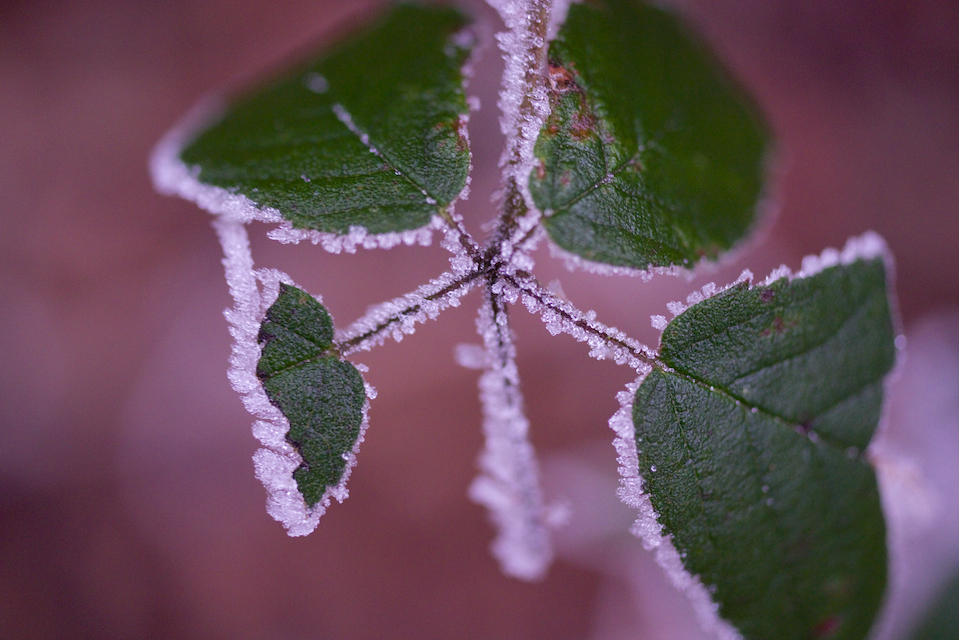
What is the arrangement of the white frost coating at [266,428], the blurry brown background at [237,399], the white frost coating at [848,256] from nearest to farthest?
the white frost coating at [266,428] → the white frost coating at [848,256] → the blurry brown background at [237,399]

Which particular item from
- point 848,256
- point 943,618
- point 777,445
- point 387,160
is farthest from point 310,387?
point 943,618

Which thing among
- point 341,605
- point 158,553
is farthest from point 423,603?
point 158,553

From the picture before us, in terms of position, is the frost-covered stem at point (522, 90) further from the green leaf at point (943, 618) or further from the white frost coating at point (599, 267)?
the green leaf at point (943, 618)

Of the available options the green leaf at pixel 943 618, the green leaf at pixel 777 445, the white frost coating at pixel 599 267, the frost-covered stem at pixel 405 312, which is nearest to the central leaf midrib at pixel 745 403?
the green leaf at pixel 777 445

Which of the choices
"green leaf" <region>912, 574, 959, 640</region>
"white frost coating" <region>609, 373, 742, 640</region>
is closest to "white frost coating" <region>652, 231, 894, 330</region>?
"white frost coating" <region>609, 373, 742, 640</region>

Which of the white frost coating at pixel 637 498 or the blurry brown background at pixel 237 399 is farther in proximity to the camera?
the blurry brown background at pixel 237 399

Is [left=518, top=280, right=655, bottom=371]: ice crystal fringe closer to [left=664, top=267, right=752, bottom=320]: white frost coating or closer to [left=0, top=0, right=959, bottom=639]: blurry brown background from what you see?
[left=664, top=267, right=752, bottom=320]: white frost coating

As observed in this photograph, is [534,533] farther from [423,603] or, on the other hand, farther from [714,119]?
[423,603]
